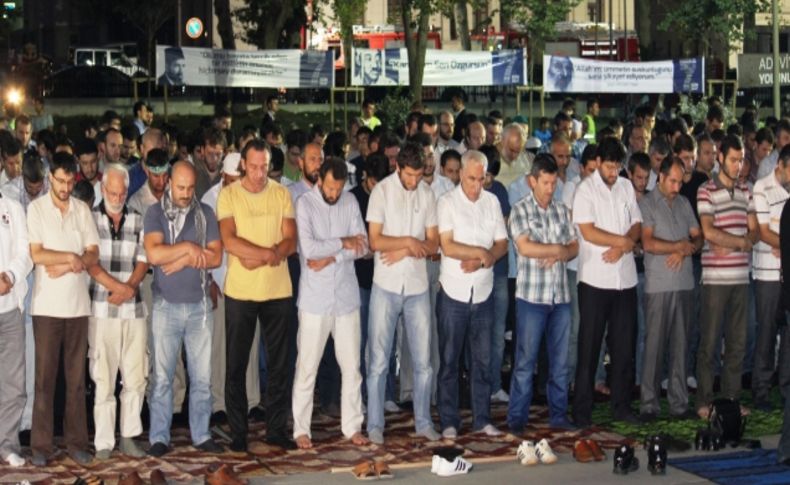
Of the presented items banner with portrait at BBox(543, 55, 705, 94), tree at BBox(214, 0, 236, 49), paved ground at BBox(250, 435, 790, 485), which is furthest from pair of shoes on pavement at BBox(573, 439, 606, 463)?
tree at BBox(214, 0, 236, 49)

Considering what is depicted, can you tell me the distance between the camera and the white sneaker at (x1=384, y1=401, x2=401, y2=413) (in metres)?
14.2

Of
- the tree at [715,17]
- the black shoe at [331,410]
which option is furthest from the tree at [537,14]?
the black shoe at [331,410]

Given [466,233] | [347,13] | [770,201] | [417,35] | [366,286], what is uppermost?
[347,13]

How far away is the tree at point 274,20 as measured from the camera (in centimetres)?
4556

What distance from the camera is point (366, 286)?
1373cm

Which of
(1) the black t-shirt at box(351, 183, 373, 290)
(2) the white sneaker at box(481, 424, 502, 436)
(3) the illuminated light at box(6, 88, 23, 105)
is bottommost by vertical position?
(2) the white sneaker at box(481, 424, 502, 436)

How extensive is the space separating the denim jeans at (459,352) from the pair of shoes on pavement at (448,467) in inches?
52.0

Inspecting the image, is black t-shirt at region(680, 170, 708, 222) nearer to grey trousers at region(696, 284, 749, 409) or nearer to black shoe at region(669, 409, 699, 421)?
grey trousers at region(696, 284, 749, 409)

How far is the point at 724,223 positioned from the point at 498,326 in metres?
2.07

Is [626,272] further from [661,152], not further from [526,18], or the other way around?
[526,18]

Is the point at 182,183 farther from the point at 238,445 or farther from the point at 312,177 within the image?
the point at 238,445

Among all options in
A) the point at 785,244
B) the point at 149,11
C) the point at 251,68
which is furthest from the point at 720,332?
the point at 149,11

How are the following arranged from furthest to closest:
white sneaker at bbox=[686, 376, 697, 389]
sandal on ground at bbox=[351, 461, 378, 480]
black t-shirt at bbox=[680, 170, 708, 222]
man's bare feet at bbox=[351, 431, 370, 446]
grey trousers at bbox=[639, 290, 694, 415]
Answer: white sneaker at bbox=[686, 376, 697, 389] < black t-shirt at bbox=[680, 170, 708, 222] < grey trousers at bbox=[639, 290, 694, 415] < man's bare feet at bbox=[351, 431, 370, 446] < sandal on ground at bbox=[351, 461, 378, 480]

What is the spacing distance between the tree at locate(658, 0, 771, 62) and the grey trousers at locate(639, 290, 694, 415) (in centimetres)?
3544
